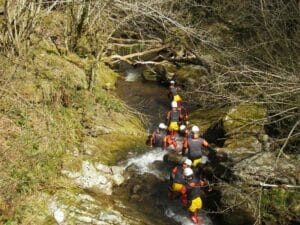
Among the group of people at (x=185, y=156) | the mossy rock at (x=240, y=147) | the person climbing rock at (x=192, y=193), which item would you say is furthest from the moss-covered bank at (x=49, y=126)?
the mossy rock at (x=240, y=147)

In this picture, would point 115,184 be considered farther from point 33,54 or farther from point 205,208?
point 33,54

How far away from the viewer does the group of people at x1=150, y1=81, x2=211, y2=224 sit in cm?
1039

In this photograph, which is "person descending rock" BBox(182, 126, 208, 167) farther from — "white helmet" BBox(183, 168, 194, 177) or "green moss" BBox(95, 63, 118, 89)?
"green moss" BBox(95, 63, 118, 89)

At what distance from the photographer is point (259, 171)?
10273 mm

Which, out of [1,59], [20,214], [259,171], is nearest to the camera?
[20,214]

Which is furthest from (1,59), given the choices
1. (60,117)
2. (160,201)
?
(160,201)

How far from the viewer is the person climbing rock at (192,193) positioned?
1027 cm

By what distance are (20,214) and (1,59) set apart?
16.5 ft

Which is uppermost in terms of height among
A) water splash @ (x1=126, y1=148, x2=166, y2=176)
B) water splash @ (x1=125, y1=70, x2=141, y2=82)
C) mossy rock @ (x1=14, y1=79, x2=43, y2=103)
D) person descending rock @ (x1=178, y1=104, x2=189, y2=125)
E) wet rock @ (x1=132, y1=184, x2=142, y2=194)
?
mossy rock @ (x1=14, y1=79, x2=43, y2=103)

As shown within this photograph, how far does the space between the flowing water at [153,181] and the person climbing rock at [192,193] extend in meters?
0.20

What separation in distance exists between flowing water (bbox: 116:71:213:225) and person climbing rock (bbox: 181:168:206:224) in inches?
8.0

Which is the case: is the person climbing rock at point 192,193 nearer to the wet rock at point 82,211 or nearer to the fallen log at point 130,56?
the wet rock at point 82,211

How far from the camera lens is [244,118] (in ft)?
42.7

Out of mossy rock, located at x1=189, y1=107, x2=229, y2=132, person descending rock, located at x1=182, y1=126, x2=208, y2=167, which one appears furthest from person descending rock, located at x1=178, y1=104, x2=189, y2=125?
person descending rock, located at x1=182, y1=126, x2=208, y2=167
